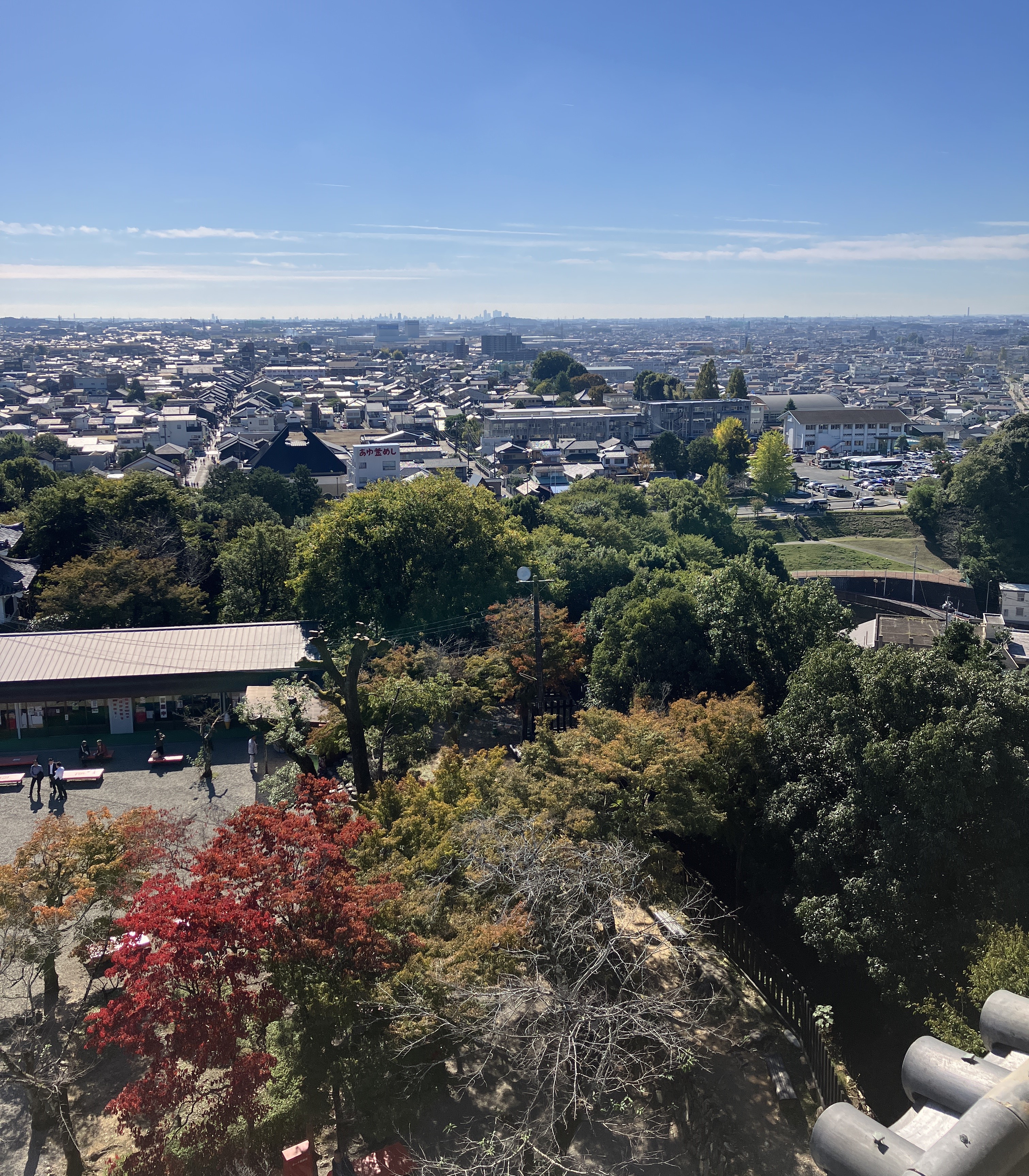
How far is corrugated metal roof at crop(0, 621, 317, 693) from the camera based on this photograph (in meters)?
17.9

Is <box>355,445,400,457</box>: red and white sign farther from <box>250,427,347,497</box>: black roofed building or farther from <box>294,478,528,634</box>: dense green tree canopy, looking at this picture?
<box>294,478,528,634</box>: dense green tree canopy

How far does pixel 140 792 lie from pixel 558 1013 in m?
10.1

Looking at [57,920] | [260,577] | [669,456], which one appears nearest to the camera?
[57,920]

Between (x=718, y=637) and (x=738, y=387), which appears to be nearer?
(x=718, y=637)

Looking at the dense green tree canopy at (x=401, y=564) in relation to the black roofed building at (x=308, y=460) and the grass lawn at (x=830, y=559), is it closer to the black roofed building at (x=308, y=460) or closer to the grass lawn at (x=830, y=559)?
the grass lawn at (x=830, y=559)

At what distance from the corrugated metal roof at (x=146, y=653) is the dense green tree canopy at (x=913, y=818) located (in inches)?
462

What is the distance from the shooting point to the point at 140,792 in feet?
49.3

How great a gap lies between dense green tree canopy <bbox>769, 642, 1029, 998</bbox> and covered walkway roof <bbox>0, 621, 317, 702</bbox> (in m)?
11.7

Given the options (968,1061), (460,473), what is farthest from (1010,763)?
(460,473)

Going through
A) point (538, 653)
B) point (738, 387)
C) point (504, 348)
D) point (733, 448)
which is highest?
point (504, 348)

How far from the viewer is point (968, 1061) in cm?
370

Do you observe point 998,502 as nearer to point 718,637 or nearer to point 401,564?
point 718,637

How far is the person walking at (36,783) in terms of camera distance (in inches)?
579

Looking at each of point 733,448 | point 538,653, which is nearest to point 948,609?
point 538,653
